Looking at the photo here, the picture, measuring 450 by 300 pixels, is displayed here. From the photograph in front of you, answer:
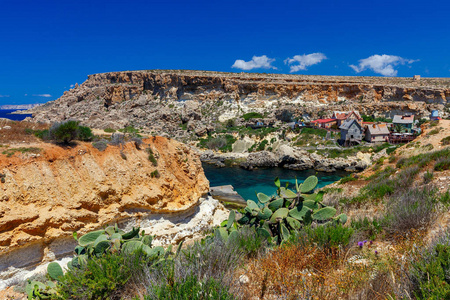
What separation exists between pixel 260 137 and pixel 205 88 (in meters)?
21.3

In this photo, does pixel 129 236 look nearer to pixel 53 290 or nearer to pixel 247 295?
pixel 53 290

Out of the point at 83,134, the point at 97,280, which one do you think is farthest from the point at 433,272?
the point at 83,134

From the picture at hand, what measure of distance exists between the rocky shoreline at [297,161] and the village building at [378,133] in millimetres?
4718

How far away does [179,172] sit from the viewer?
35.7 feet

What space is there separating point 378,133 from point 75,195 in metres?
37.4

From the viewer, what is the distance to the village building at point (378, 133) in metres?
34.0

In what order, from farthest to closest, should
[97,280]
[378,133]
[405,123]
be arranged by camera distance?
[405,123]
[378,133]
[97,280]

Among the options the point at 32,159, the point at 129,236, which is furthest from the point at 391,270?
the point at 32,159

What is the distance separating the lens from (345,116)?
135 feet

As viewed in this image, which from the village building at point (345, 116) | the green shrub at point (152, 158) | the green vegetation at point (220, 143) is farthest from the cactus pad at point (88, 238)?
the village building at point (345, 116)

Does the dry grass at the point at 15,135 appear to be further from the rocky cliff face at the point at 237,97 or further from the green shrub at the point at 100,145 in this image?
the rocky cliff face at the point at 237,97

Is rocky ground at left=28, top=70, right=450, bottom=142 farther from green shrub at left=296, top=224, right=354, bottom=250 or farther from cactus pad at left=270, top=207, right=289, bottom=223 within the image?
green shrub at left=296, top=224, right=354, bottom=250

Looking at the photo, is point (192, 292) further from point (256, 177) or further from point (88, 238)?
point (256, 177)

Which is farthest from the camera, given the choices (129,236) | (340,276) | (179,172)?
(179,172)
